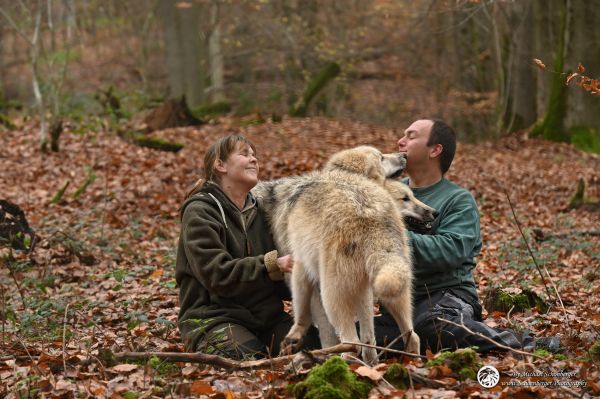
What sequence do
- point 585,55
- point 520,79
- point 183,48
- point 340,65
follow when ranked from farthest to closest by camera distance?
point 340,65 → point 183,48 → point 520,79 → point 585,55

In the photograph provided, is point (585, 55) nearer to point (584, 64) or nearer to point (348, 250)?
point (584, 64)

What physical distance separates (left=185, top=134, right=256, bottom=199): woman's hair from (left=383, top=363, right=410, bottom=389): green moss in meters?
2.12

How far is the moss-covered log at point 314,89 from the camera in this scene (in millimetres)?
20500

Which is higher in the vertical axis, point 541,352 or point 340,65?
point 340,65

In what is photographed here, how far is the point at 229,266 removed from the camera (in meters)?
4.90

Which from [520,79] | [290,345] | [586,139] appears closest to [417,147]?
[290,345]

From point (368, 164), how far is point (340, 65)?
1732cm

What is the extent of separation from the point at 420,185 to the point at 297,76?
1974 cm

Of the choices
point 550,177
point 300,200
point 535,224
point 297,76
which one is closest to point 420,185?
point 300,200

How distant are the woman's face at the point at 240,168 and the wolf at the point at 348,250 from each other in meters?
0.32

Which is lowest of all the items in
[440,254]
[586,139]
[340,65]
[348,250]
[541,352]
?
[586,139]

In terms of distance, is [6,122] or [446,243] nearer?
[446,243]

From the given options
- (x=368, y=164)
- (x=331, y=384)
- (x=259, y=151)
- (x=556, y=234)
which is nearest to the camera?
(x=331, y=384)

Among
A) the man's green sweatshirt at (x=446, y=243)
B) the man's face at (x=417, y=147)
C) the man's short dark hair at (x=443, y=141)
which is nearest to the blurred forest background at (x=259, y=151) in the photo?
the man's green sweatshirt at (x=446, y=243)
